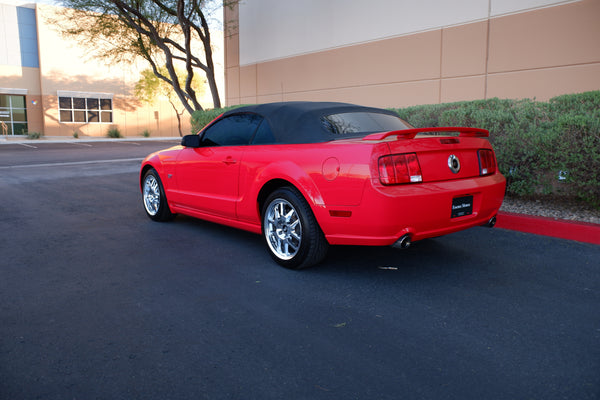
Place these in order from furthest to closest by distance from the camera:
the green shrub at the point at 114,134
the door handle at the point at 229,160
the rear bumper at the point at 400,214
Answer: the green shrub at the point at 114,134 → the door handle at the point at 229,160 → the rear bumper at the point at 400,214

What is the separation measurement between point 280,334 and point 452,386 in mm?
1100

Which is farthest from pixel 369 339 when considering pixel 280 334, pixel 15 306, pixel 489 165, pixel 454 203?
pixel 15 306

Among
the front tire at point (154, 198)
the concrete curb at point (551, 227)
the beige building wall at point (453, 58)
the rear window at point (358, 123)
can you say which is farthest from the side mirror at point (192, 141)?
the beige building wall at point (453, 58)

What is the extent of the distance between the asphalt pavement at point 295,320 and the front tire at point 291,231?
0.51 feet

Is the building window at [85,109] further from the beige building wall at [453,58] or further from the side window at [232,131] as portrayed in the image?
the side window at [232,131]

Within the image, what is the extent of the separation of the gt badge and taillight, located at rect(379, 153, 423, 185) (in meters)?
0.39

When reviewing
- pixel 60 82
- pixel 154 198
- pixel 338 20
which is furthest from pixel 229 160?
pixel 60 82

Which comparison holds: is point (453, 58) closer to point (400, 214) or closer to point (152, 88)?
point (400, 214)

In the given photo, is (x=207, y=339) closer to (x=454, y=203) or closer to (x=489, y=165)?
(x=454, y=203)

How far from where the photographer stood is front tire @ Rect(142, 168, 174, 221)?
251 inches

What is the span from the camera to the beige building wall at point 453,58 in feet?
29.7

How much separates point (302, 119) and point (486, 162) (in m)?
1.76

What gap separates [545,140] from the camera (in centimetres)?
585

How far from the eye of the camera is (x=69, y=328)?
319cm
